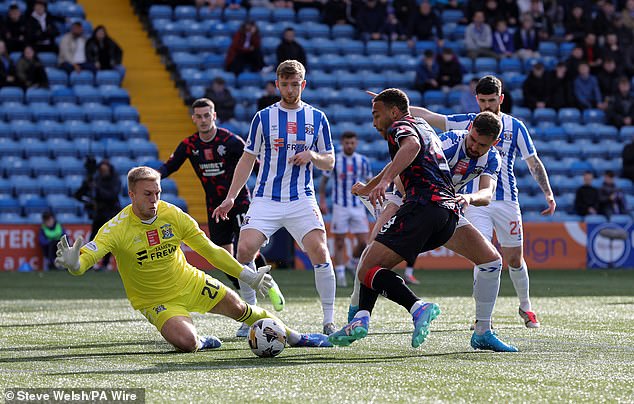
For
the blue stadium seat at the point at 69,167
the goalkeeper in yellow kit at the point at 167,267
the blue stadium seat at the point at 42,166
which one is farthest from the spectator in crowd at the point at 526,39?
the goalkeeper in yellow kit at the point at 167,267

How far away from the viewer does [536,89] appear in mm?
24344

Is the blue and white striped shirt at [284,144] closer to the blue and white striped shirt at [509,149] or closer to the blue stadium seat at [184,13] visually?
the blue and white striped shirt at [509,149]

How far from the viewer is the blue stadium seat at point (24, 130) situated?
69.9ft

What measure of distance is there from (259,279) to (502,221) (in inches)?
148

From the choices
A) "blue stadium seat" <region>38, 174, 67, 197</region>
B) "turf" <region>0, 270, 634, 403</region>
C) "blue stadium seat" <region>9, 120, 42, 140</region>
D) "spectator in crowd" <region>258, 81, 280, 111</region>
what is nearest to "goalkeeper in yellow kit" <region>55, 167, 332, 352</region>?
"turf" <region>0, 270, 634, 403</region>

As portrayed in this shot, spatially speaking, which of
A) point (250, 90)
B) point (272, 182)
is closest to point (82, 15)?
point (250, 90)

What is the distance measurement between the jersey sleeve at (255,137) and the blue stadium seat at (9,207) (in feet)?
38.4

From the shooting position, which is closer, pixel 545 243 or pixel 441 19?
pixel 545 243

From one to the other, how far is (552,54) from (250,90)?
7.65 m

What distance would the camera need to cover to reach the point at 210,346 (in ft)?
26.7

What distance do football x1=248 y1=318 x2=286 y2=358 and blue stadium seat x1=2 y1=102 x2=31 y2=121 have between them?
594 inches

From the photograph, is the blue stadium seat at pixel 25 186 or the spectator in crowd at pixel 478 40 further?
the spectator in crowd at pixel 478 40

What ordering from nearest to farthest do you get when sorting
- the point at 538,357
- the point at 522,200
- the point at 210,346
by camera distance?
the point at 538,357, the point at 210,346, the point at 522,200

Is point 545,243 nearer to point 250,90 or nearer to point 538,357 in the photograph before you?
point 250,90
